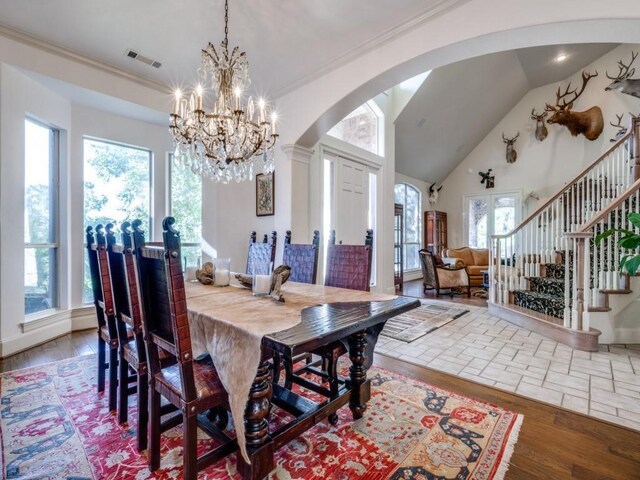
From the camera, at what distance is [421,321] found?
3967 millimetres

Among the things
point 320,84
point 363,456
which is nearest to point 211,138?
point 320,84

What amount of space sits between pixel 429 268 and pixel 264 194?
3699 millimetres

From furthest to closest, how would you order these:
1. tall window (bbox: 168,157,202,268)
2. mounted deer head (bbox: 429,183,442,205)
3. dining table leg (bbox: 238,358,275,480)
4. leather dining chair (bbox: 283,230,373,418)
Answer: mounted deer head (bbox: 429,183,442,205) < tall window (bbox: 168,157,202,268) < leather dining chair (bbox: 283,230,373,418) < dining table leg (bbox: 238,358,275,480)

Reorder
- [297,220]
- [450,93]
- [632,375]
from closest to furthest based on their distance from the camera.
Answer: [632,375]
[297,220]
[450,93]

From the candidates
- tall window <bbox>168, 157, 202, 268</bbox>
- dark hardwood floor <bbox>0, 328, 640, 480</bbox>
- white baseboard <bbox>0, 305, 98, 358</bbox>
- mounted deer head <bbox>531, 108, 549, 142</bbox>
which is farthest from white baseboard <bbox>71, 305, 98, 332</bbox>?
mounted deer head <bbox>531, 108, 549, 142</bbox>

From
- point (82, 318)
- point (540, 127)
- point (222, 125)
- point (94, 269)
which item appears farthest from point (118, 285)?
point (540, 127)

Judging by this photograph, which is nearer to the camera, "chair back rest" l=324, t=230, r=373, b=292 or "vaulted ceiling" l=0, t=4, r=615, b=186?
"chair back rest" l=324, t=230, r=373, b=292

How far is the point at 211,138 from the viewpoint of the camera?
2385 millimetres

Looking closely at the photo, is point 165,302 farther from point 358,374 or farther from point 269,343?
point 358,374

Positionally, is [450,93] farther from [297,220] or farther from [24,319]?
[24,319]

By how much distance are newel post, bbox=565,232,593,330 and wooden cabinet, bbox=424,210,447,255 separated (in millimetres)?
5453

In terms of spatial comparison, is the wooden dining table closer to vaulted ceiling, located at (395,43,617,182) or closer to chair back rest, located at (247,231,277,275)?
chair back rest, located at (247,231,277,275)

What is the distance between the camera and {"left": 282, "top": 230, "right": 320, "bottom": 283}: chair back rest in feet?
8.16

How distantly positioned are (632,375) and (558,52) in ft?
22.3
